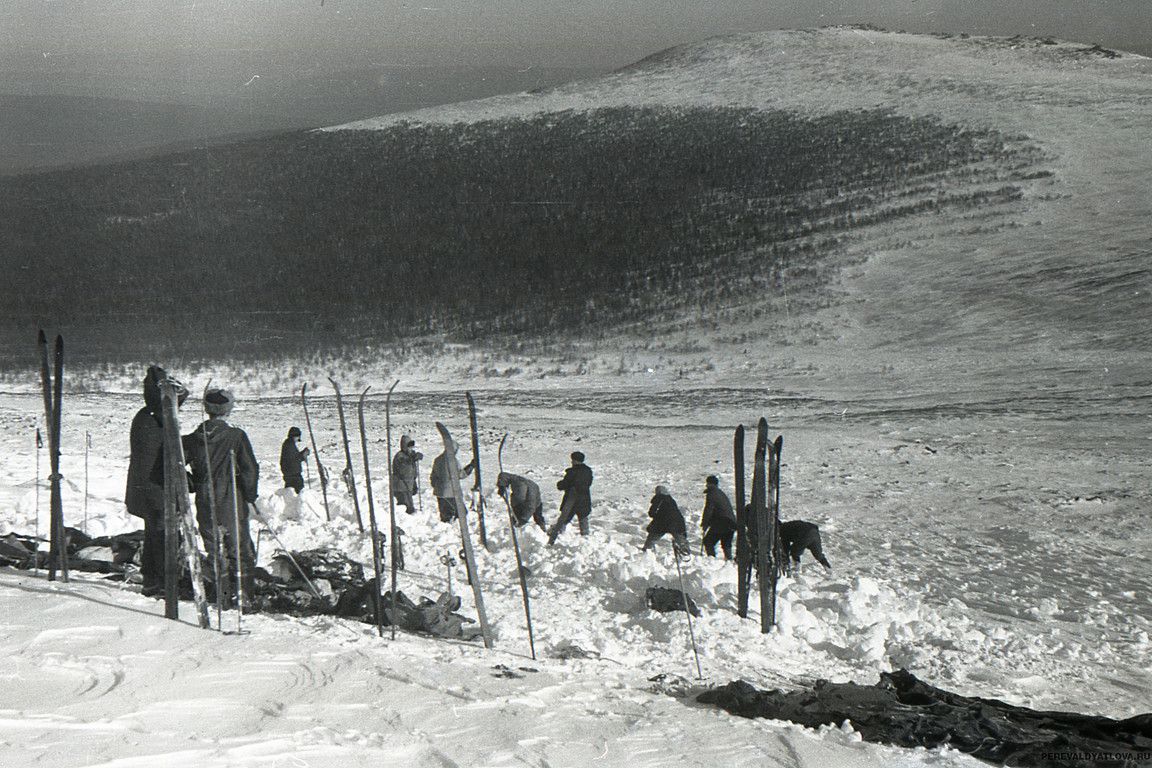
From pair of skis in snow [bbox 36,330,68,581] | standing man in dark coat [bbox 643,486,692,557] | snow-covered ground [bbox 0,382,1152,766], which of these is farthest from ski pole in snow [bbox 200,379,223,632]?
standing man in dark coat [bbox 643,486,692,557]

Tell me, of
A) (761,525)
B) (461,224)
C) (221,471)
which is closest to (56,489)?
(221,471)

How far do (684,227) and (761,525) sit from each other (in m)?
27.8

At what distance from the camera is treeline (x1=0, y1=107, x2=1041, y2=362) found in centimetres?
2647

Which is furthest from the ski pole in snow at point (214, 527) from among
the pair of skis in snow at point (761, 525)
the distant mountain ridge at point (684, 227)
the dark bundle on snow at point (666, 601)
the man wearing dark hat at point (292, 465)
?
the distant mountain ridge at point (684, 227)

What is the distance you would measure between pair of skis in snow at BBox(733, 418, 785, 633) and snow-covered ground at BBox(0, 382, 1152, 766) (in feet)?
0.87

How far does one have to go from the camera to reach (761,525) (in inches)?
289

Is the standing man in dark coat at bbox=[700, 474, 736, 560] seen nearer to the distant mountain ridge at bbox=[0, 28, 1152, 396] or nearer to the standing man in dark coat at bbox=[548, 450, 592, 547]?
the standing man in dark coat at bbox=[548, 450, 592, 547]

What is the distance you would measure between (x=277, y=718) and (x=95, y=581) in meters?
3.01

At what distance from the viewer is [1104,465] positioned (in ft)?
48.0

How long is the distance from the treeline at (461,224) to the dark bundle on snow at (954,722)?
768 inches

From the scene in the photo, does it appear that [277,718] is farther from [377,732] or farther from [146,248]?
[146,248]

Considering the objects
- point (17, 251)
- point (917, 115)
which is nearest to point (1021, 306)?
point (917, 115)

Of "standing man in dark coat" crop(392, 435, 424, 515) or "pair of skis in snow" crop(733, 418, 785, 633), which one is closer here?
"pair of skis in snow" crop(733, 418, 785, 633)

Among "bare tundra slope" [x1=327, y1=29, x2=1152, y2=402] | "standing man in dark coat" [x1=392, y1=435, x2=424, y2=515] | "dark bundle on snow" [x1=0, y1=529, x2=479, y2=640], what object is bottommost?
"dark bundle on snow" [x1=0, y1=529, x2=479, y2=640]
